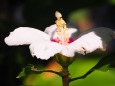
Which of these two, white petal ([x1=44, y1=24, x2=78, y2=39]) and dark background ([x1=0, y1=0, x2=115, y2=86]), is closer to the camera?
white petal ([x1=44, y1=24, x2=78, y2=39])

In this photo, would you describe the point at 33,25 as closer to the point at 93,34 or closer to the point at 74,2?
the point at 74,2

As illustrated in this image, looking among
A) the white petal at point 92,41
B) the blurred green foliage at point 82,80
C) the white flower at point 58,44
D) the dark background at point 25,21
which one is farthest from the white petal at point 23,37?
the dark background at point 25,21

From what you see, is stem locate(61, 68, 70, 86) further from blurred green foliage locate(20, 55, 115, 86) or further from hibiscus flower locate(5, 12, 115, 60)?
blurred green foliage locate(20, 55, 115, 86)

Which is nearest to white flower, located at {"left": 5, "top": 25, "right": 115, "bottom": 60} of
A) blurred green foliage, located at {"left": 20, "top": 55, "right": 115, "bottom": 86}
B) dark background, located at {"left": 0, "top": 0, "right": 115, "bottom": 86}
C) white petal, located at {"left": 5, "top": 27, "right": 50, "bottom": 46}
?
white petal, located at {"left": 5, "top": 27, "right": 50, "bottom": 46}

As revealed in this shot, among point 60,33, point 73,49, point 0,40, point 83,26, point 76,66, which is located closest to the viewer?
point 73,49

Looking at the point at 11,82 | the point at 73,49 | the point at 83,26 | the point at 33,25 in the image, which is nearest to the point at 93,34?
the point at 73,49

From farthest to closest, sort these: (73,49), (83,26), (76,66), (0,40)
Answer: (83,26) < (0,40) < (76,66) < (73,49)

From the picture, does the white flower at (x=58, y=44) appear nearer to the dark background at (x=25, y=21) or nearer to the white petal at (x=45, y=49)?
the white petal at (x=45, y=49)
